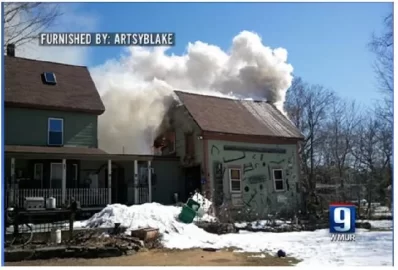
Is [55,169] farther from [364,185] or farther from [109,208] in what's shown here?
[364,185]

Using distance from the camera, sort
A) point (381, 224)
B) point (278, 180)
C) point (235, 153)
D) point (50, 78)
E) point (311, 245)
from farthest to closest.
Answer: point (278, 180) → point (235, 153) → point (50, 78) → point (381, 224) → point (311, 245)

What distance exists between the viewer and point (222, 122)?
17781 mm

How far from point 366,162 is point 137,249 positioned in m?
9.79

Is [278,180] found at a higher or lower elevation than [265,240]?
higher

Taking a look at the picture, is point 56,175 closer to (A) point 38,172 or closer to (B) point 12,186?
(A) point 38,172

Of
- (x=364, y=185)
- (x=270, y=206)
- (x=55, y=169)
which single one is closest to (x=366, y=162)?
(x=364, y=185)

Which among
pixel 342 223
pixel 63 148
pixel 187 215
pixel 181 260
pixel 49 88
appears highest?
pixel 49 88

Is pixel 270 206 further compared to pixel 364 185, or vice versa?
pixel 270 206

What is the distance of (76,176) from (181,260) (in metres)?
7.99

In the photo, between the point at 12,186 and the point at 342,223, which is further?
the point at 12,186

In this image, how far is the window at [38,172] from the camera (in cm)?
1567

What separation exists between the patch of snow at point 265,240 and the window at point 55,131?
4549 mm

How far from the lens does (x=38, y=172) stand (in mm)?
15750

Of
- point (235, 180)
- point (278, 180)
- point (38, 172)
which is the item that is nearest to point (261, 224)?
point (235, 180)
